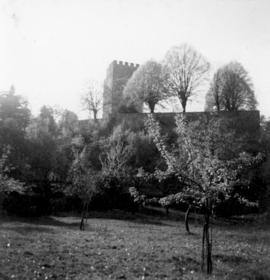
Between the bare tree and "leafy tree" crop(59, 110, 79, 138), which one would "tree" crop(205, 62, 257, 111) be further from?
"leafy tree" crop(59, 110, 79, 138)

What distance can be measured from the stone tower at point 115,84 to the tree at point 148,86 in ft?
14.4

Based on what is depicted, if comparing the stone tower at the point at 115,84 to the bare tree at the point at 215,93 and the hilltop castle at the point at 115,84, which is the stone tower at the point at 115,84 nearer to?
the hilltop castle at the point at 115,84

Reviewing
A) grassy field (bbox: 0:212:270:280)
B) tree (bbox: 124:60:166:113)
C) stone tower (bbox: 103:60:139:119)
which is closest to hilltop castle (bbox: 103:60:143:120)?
stone tower (bbox: 103:60:139:119)

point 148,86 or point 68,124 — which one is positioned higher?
point 148,86

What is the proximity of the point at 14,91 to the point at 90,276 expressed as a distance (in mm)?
33643

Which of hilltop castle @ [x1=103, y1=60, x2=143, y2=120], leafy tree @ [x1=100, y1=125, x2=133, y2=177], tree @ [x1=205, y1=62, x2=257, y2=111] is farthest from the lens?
hilltop castle @ [x1=103, y1=60, x2=143, y2=120]

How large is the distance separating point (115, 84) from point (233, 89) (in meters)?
25.4

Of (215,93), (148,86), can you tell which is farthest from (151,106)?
(215,93)

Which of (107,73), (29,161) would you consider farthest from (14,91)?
(107,73)

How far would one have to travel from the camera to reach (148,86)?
55.7 meters

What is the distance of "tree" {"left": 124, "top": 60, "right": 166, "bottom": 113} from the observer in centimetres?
5571

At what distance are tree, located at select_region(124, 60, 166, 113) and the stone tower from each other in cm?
440

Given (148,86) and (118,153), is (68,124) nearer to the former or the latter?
(148,86)

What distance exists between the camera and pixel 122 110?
193 ft
